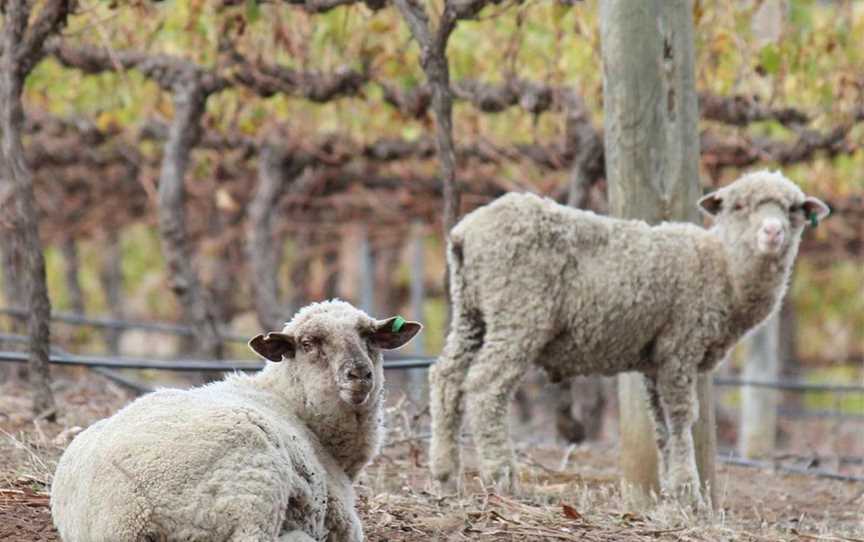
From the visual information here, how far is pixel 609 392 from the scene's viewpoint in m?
24.2

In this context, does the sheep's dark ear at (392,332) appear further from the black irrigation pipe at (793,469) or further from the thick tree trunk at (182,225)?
the thick tree trunk at (182,225)

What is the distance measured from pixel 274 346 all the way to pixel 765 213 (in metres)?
3.16

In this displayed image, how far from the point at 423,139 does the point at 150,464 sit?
10679 millimetres

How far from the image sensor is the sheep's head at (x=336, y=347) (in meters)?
5.09

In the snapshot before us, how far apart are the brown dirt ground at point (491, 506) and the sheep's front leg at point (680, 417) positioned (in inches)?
7.1

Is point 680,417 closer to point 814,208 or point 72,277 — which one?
point 814,208

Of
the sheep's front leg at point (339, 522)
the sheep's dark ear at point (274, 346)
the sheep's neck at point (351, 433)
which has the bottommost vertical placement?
the sheep's front leg at point (339, 522)

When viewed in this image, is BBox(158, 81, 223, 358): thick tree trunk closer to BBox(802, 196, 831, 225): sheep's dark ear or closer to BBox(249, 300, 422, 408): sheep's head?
BBox(802, 196, 831, 225): sheep's dark ear

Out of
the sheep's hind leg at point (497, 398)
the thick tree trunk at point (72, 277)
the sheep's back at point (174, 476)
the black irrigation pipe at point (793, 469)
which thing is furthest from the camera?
the thick tree trunk at point (72, 277)

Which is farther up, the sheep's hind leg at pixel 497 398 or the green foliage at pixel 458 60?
the green foliage at pixel 458 60

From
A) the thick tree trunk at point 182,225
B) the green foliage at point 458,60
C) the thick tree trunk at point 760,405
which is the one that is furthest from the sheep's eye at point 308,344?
the thick tree trunk at point 760,405

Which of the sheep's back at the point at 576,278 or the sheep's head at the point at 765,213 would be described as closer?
the sheep's back at the point at 576,278

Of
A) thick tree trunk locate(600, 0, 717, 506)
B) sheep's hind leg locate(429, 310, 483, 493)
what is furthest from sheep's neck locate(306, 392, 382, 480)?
thick tree trunk locate(600, 0, 717, 506)

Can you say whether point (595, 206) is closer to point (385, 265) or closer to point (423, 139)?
point (423, 139)
